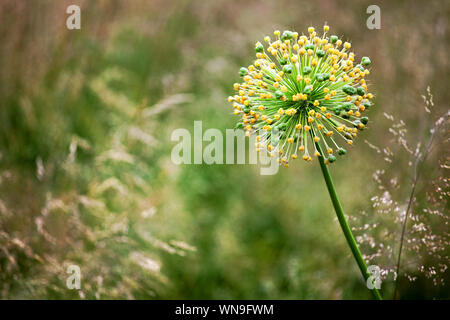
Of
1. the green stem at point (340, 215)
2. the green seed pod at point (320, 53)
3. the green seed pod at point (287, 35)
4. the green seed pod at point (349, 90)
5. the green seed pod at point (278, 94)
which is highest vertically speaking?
the green seed pod at point (287, 35)

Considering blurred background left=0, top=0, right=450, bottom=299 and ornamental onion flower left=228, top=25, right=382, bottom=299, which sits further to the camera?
blurred background left=0, top=0, right=450, bottom=299

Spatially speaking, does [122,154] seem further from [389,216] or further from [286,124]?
[389,216]

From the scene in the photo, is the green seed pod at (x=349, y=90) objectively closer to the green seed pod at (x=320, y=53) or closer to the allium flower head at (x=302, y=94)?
the allium flower head at (x=302, y=94)

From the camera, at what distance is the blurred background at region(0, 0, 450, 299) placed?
9.41 feet

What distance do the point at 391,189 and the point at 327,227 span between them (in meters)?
0.93

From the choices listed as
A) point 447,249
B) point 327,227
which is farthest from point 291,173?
point 447,249

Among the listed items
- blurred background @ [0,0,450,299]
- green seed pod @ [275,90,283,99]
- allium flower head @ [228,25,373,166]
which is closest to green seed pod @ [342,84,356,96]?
allium flower head @ [228,25,373,166]

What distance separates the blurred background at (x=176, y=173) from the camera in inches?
113

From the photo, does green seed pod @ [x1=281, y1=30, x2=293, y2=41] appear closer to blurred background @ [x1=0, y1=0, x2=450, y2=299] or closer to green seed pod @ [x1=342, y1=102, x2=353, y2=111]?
green seed pod @ [x1=342, y1=102, x2=353, y2=111]

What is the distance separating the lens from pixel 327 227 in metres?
3.64

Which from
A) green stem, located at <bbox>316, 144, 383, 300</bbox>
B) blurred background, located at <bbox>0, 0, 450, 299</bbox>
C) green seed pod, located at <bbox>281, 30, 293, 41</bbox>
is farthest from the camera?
blurred background, located at <bbox>0, 0, 450, 299</bbox>

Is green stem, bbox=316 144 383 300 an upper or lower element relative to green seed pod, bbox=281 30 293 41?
lower

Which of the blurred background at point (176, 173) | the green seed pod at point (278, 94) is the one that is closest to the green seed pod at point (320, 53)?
the green seed pod at point (278, 94)

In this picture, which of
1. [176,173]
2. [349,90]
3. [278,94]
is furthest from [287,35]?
[176,173]
